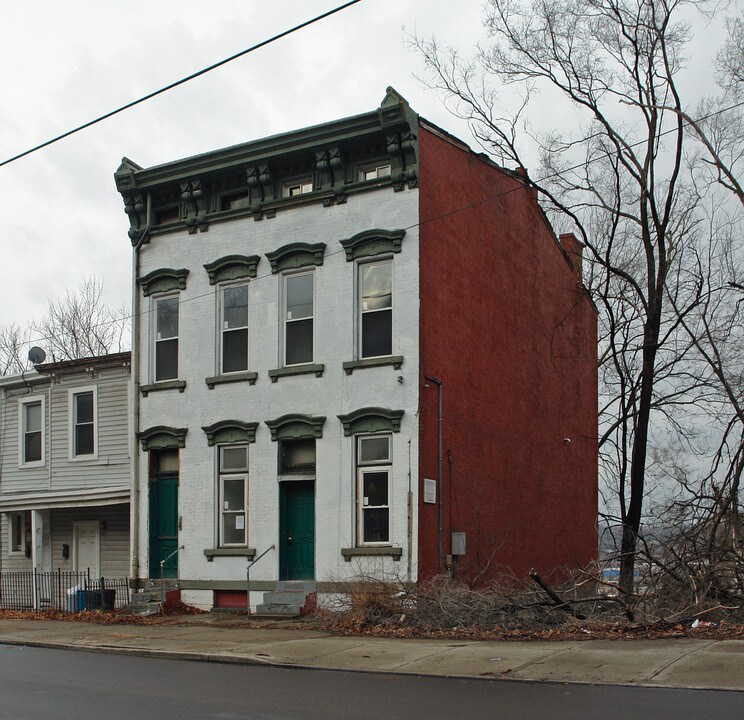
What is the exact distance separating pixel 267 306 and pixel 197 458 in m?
3.73

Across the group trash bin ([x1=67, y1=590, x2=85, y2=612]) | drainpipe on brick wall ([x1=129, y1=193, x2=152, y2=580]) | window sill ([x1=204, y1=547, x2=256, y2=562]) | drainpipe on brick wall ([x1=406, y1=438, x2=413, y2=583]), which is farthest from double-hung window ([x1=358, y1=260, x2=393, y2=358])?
trash bin ([x1=67, y1=590, x2=85, y2=612])

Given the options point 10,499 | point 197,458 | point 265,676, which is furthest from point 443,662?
point 10,499

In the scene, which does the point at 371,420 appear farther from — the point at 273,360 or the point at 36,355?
the point at 36,355

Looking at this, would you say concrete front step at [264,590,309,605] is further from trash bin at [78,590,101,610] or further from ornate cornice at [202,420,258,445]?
trash bin at [78,590,101,610]

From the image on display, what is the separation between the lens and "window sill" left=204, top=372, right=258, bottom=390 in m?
21.7

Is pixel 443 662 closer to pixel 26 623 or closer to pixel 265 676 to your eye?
pixel 265 676

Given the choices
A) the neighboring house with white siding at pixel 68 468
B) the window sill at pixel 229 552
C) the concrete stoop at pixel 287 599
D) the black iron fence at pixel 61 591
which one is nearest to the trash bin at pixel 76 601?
the black iron fence at pixel 61 591

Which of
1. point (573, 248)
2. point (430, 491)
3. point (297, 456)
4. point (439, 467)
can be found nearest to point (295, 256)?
point (297, 456)

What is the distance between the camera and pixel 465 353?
21.5 meters

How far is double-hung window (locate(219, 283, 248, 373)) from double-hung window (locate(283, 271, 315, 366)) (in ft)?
3.62

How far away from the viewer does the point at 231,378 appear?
21922 millimetres

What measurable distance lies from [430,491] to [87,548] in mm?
10673

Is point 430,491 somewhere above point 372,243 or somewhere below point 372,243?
below

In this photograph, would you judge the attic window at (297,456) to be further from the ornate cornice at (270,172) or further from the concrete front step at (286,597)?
the ornate cornice at (270,172)
